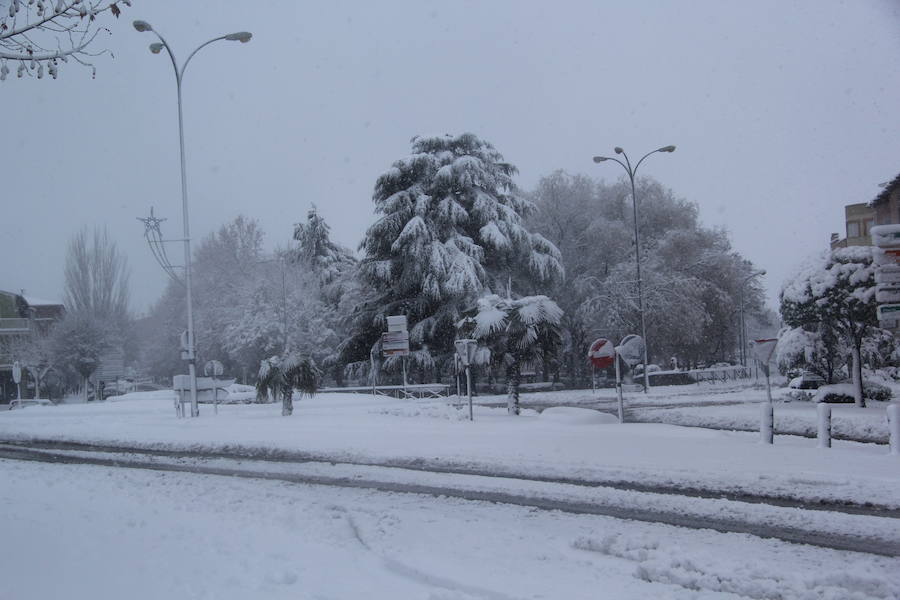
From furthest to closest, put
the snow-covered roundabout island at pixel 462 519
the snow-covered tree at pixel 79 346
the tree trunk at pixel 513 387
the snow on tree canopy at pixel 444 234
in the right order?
the snow-covered tree at pixel 79 346
the snow on tree canopy at pixel 444 234
the tree trunk at pixel 513 387
the snow-covered roundabout island at pixel 462 519

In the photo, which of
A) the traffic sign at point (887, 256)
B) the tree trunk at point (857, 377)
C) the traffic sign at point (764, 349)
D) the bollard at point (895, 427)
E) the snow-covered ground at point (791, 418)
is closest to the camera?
the bollard at point (895, 427)

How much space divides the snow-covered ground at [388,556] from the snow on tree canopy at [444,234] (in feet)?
93.4

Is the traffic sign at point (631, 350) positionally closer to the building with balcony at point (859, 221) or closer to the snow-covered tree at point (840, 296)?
the snow-covered tree at point (840, 296)

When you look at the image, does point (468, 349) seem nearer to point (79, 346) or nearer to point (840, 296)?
point (840, 296)

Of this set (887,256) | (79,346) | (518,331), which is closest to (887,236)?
A: (887,256)

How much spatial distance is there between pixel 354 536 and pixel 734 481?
17.5 feet

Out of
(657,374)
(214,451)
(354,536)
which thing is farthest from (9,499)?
(657,374)

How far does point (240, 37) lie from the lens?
77.8ft

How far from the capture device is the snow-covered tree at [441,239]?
3781cm

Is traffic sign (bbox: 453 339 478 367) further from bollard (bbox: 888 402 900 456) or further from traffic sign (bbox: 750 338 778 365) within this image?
bollard (bbox: 888 402 900 456)

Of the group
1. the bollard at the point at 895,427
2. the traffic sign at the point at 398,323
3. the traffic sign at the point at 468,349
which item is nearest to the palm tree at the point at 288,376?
the traffic sign at the point at 398,323

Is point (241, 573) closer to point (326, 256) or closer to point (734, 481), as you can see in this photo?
point (734, 481)

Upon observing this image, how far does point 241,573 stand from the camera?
573 cm

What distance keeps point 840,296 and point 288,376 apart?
15.6m
